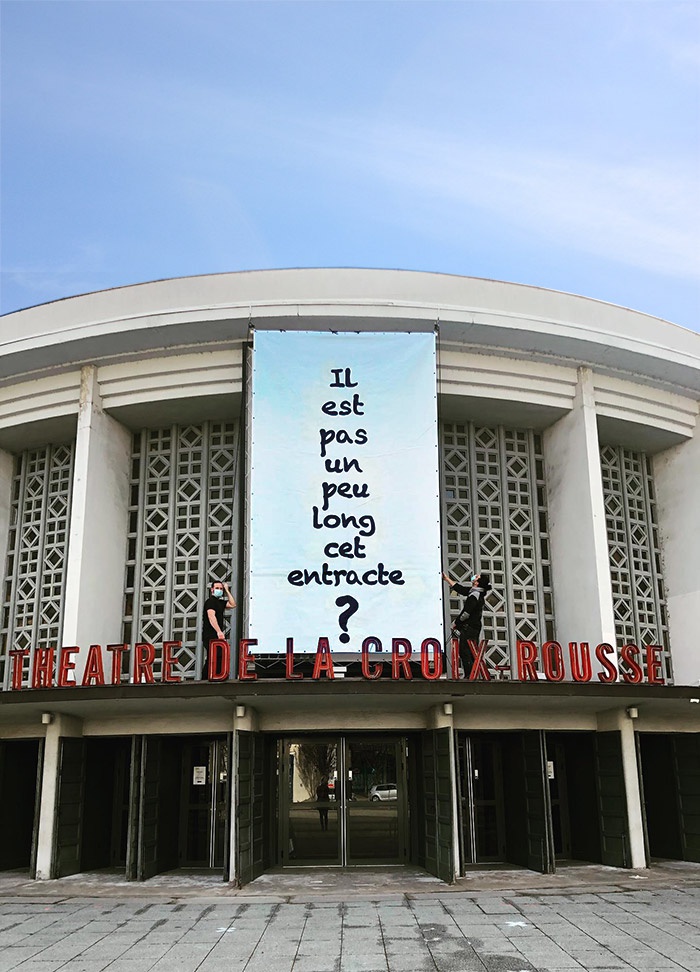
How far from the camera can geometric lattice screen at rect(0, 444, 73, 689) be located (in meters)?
19.5

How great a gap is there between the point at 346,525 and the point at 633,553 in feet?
25.2

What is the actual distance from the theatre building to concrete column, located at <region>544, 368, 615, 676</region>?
0.23 ft

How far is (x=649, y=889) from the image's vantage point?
47.9 feet

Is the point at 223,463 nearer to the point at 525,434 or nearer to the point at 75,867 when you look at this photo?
the point at 525,434

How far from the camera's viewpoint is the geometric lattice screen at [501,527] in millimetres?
18984

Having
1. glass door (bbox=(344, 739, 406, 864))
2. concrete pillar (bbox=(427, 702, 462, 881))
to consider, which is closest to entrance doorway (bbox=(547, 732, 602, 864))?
concrete pillar (bbox=(427, 702, 462, 881))

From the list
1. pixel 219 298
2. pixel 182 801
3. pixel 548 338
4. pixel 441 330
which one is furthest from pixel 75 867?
pixel 548 338

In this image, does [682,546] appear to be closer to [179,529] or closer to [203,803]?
[179,529]

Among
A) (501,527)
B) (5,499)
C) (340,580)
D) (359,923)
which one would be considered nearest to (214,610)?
(340,580)

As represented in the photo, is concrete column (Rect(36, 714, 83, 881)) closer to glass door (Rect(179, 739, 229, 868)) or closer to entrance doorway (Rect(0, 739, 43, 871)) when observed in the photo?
entrance doorway (Rect(0, 739, 43, 871))

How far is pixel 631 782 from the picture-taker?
1681 centimetres

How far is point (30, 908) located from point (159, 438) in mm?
10024

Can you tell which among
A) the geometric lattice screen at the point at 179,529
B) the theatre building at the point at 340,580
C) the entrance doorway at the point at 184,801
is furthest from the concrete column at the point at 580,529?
the entrance doorway at the point at 184,801

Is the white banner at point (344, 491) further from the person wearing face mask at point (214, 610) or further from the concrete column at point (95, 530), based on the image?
the concrete column at point (95, 530)
